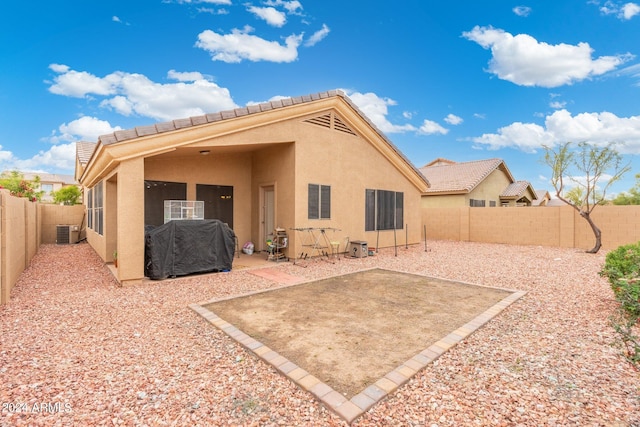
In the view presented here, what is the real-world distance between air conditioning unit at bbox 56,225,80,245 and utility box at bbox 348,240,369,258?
13.6 m

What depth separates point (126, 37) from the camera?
10719mm

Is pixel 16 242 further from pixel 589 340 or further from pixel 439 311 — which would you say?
pixel 589 340

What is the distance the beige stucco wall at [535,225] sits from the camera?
39.8 feet

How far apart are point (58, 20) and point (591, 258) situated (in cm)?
2004

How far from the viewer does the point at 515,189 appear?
23.2 metres

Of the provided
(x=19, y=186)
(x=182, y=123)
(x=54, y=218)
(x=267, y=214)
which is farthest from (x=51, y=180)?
(x=182, y=123)

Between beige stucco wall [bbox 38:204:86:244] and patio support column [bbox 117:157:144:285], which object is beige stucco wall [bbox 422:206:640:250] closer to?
patio support column [bbox 117:157:144:285]

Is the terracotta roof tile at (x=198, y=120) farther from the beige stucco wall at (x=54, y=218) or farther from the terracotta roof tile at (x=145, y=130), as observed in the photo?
the beige stucco wall at (x=54, y=218)

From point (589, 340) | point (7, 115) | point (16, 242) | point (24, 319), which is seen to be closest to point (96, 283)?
point (16, 242)

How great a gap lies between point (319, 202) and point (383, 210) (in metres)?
3.68

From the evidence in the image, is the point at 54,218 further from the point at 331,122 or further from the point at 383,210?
the point at 383,210

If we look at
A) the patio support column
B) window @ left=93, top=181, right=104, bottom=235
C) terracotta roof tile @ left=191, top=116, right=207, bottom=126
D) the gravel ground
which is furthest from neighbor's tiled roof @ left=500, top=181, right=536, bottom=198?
window @ left=93, top=181, right=104, bottom=235

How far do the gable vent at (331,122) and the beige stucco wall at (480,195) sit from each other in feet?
37.0

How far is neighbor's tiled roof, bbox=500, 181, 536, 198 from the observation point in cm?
2261
